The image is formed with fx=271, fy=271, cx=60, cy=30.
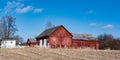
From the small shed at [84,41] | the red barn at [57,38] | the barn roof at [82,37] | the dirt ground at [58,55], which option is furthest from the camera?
the barn roof at [82,37]

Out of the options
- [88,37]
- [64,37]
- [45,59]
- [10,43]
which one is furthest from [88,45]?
[45,59]

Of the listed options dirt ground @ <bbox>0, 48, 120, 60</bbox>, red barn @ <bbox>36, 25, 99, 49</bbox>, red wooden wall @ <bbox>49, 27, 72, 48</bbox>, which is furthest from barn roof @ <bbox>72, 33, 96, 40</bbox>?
dirt ground @ <bbox>0, 48, 120, 60</bbox>

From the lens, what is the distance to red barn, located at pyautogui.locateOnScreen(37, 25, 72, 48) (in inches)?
2600

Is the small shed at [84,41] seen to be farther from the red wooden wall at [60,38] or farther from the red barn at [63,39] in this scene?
the red wooden wall at [60,38]

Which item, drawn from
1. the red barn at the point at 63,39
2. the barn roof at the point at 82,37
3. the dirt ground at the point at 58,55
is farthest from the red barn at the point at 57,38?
the dirt ground at the point at 58,55

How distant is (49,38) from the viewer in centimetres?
6575

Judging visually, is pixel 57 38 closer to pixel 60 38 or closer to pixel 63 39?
pixel 60 38

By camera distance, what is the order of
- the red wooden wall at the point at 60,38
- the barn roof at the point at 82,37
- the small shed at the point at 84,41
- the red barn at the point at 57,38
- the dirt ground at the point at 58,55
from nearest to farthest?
1. the dirt ground at the point at 58,55
2. the red barn at the point at 57,38
3. the red wooden wall at the point at 60,38
4. the small shed at the point at 84,41
5. the barn roof at the point at 82,37

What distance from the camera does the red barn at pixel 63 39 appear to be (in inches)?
2613

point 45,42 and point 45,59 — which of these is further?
point 45,42

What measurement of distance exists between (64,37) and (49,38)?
14.7 ft

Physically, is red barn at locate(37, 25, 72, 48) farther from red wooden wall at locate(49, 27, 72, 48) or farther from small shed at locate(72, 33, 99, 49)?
small shed at locate(72, 33, 99, 49)

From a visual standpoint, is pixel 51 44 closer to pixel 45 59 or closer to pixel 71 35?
pixel 71 35

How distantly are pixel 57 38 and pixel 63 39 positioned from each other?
5.77 feet
